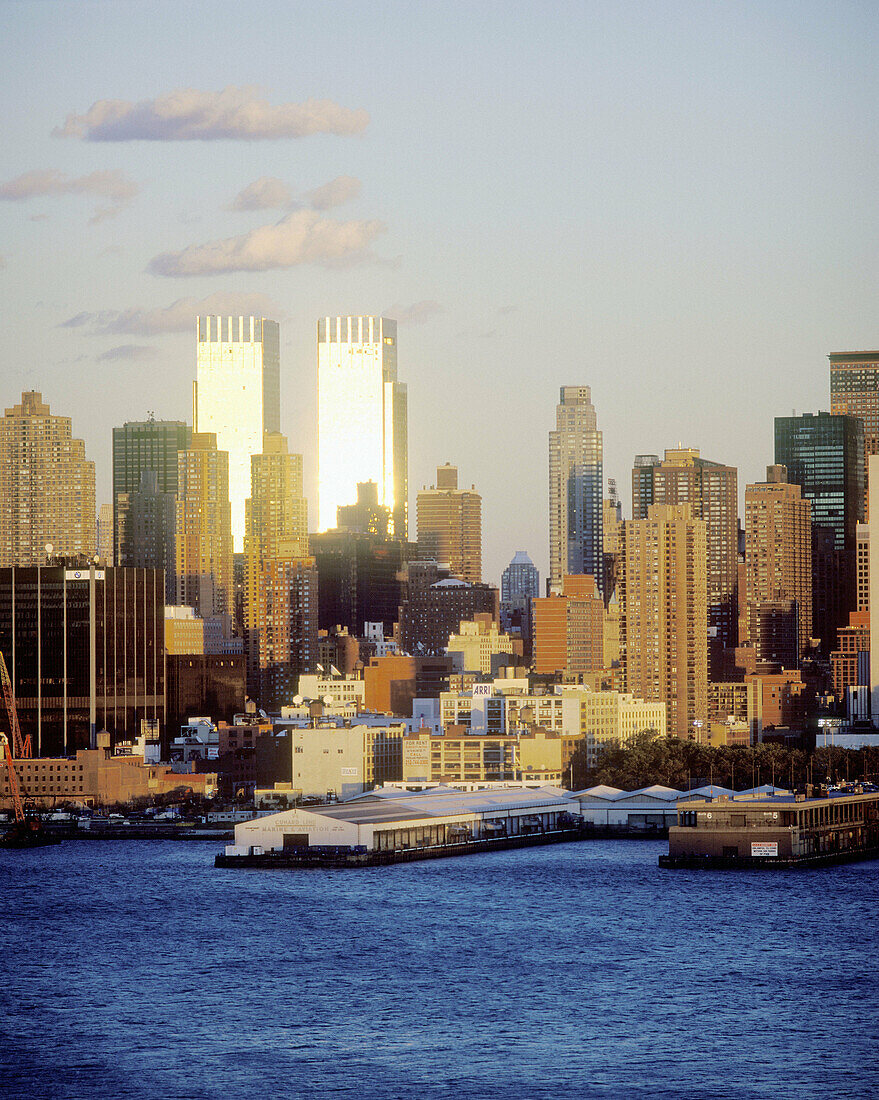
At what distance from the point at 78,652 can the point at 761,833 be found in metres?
62.3

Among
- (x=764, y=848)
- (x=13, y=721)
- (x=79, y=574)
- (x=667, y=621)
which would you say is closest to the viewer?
(x=764, y=848)

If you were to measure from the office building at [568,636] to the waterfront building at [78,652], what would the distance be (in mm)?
44328

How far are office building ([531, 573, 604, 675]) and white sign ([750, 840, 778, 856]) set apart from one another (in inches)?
3417

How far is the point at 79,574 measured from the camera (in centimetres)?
14875

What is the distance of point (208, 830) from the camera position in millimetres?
122875

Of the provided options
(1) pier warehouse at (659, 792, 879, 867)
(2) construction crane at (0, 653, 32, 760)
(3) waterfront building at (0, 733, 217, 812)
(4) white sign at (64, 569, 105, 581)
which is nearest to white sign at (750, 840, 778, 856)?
(1) pier warehouse at (659, 792, 879, 867)

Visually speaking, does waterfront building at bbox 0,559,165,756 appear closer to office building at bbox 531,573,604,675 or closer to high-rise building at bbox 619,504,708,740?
high-rise building at bbox 619,504,708,740

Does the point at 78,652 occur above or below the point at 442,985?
above

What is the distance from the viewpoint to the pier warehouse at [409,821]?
334 feet

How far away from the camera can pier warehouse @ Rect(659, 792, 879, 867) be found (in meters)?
96.1

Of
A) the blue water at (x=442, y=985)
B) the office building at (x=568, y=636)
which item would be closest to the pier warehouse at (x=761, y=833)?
the blue water at (x=442, y=985)

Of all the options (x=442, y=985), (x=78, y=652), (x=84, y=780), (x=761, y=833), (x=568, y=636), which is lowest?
(x=442, y=985)

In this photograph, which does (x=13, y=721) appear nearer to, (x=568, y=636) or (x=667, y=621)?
(x=667, y=621)

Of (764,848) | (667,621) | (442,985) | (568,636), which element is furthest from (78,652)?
(442,985)
